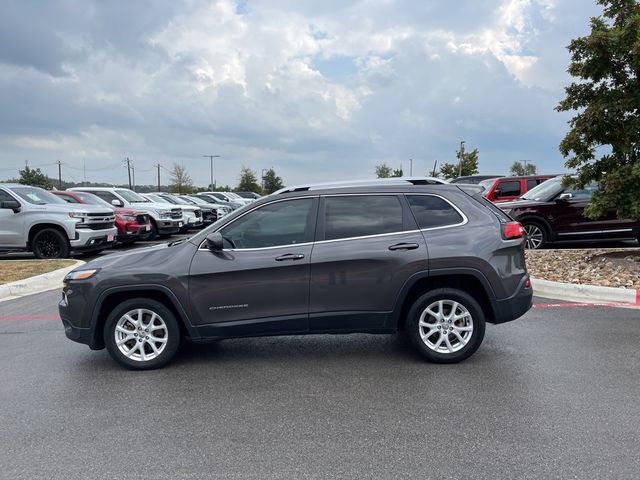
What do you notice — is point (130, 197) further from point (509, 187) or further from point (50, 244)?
point (509, 187)

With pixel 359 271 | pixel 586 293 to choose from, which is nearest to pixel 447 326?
pixel 359 271

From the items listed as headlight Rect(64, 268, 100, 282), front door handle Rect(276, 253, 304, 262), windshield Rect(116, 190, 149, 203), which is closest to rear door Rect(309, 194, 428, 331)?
front door handle Rect(276, 253, 304, 262)

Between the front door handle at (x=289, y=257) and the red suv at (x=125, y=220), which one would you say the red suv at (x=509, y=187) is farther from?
the front door handle at (x=289, y=257)

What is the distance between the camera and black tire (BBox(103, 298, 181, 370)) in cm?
478

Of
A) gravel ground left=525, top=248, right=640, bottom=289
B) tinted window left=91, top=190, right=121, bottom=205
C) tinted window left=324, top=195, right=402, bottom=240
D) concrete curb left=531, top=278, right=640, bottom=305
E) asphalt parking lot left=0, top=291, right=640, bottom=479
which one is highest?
tinted window left=91, top=190, right=121, bottom=205

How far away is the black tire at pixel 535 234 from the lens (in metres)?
11.8

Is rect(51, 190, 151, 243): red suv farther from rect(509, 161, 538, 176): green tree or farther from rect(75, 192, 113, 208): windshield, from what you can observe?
rect(509, 161, 538, 176): green tree

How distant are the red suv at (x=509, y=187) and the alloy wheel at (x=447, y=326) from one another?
10.3m

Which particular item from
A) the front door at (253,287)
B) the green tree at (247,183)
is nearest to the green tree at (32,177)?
the green tree at (247,183)

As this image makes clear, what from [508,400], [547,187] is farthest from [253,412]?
[547,187]

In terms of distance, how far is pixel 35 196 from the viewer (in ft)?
41.2

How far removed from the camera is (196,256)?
4.75 meters

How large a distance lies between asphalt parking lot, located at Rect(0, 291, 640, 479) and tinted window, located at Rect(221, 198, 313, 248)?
1188 millimetres

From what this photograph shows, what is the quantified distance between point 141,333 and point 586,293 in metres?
6.23
